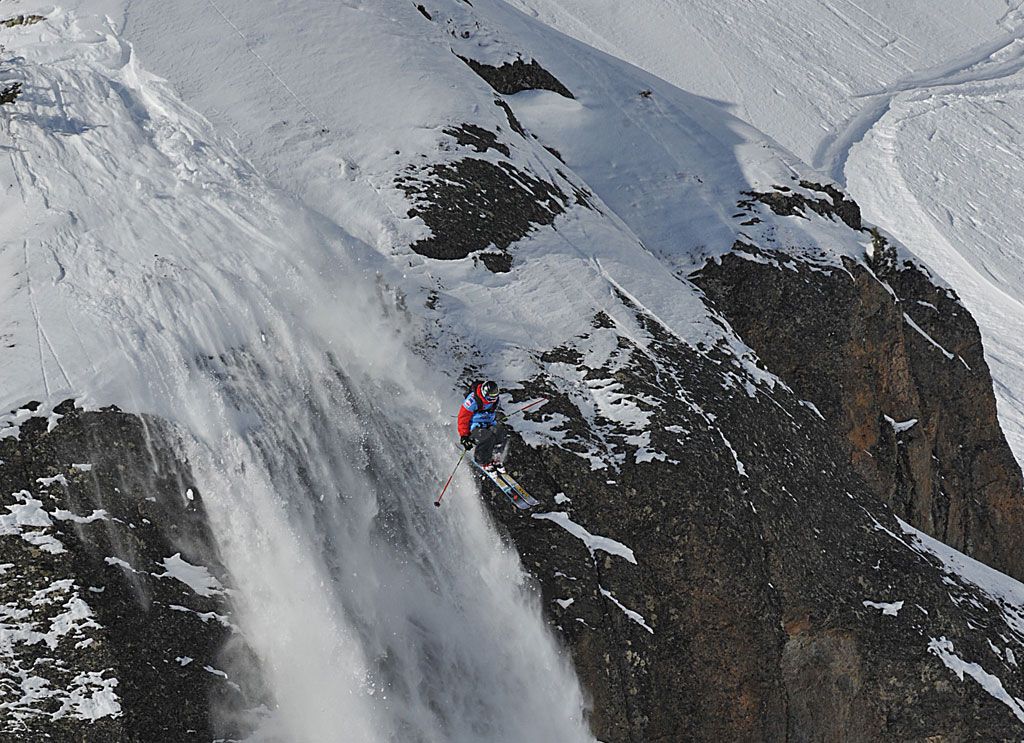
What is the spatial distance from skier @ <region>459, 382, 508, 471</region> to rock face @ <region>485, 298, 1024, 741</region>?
390 millimetres

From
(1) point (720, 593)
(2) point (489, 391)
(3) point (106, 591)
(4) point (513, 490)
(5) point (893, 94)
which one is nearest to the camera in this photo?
(3) point (106, 591)

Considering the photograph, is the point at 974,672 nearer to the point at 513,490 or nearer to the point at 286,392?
the point at 513,490

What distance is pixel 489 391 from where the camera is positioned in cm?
1252

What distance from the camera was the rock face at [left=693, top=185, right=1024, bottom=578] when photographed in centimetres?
1788

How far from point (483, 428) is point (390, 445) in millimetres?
1202

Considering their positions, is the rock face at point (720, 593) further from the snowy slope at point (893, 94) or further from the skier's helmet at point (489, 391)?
the snowy slope at point (893, 94)

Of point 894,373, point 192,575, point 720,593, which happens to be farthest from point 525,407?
point 894,373

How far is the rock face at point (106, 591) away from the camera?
10.8 meters

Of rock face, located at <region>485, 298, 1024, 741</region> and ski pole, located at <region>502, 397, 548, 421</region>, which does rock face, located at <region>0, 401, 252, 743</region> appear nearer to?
rock face, located at <region>485, 298, 1024, 741</region>

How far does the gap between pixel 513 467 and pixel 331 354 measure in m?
Result: 2.68

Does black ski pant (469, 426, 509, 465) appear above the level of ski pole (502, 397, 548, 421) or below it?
below

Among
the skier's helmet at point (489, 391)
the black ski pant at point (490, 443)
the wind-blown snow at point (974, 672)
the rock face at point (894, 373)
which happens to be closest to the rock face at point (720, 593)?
the wind-blown snow at point (974, 672)

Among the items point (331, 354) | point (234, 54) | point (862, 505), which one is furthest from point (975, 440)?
point (234, 54)

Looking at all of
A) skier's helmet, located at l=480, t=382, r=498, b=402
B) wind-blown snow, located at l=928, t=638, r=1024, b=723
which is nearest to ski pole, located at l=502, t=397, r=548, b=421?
skier's helmet, located at l=480, t=382, r=498, b=402
